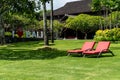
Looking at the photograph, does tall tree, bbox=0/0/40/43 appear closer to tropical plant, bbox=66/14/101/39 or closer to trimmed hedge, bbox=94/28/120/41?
trimmed hedge, bbox=94/28/120/41

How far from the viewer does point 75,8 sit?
247 feet

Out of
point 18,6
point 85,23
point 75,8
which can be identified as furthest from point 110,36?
point 75,8

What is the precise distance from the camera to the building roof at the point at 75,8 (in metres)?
72.4

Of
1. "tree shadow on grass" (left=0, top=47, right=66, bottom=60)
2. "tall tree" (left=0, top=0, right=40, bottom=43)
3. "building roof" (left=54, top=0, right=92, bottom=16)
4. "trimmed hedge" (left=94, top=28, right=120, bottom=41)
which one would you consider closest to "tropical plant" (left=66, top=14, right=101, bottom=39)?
"building roof" (left=54, top=0, right=92, bottom=16)

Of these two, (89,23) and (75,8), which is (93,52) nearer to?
(89,23)

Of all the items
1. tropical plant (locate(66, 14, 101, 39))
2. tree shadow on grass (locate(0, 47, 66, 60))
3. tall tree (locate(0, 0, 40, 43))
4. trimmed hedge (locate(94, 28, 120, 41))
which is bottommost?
tropical plant (locate(66, 14, 101, 39))

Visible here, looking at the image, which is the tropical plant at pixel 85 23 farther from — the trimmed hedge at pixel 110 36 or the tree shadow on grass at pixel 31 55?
the tree shadow on grass at pixel 31 55

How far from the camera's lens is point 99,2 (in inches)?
1738

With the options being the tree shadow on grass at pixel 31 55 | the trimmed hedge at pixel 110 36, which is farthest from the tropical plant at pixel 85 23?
the tree shadow on grass at pixel 31 55

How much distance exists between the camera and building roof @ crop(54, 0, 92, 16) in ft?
238

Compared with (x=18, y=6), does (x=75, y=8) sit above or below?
below

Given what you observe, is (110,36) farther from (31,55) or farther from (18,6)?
(31,55)

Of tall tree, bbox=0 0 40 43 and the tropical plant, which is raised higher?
tall tree, bbox=0 0 40 43

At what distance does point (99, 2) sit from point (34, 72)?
30096 millimetres
